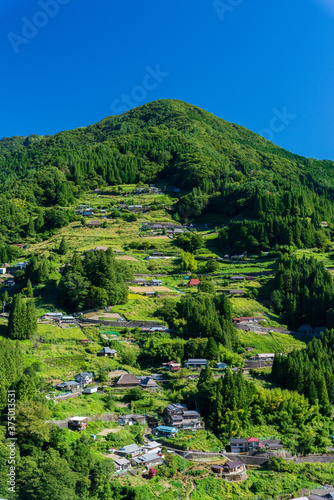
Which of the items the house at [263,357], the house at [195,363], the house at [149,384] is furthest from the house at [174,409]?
the house at [263,357]

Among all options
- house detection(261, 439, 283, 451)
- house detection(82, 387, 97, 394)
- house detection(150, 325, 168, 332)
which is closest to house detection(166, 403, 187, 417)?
house detection(82, 387, 97, 394)

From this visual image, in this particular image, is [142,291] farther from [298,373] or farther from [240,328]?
[298,373]

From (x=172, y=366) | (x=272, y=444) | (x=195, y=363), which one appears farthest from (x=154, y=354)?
(x=272, y=444)

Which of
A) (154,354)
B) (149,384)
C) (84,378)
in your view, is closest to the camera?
→ (84,378)

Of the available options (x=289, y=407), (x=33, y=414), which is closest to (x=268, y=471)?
(x=289, y=407)

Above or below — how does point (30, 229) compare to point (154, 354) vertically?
above

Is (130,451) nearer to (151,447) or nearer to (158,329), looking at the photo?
(151,447)

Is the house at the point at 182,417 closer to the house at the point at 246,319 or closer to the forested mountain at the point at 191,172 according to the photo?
the house at the point at 246,319
